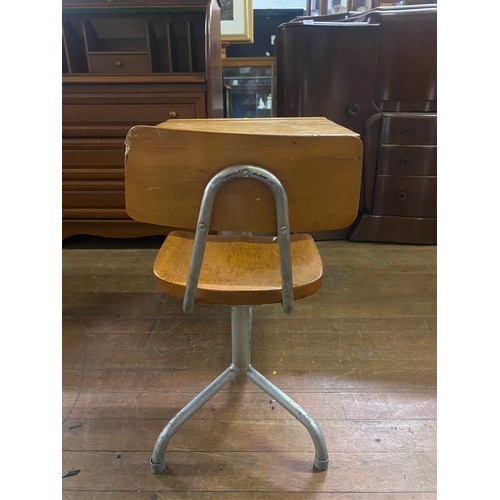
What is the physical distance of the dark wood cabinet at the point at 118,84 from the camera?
5.94 feet

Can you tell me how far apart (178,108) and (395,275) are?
1.19 metres

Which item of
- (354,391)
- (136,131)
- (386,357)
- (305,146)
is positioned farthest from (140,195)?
(386,357)

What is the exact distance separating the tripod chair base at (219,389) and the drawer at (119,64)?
1455mm

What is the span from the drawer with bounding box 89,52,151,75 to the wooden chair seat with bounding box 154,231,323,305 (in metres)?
1.27

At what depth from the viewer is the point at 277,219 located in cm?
65

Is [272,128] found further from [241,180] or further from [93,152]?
[93,152]

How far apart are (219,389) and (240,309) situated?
190 millimetres

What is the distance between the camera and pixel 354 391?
1.09 meters

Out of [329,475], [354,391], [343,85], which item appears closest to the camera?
[329,475]

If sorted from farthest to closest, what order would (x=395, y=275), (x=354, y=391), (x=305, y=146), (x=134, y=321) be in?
1. (x=395, y=275)
2. (x=134, y=321)
3. (x=354, y=391)
4. (x=305, y=146)

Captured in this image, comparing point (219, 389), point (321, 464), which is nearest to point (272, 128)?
point (219, 389)

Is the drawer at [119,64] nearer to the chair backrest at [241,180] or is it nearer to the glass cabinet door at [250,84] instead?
the glass cabinet door at [250,84]

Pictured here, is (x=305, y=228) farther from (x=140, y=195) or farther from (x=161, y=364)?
(x=161, y=364)

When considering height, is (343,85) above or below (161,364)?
above
